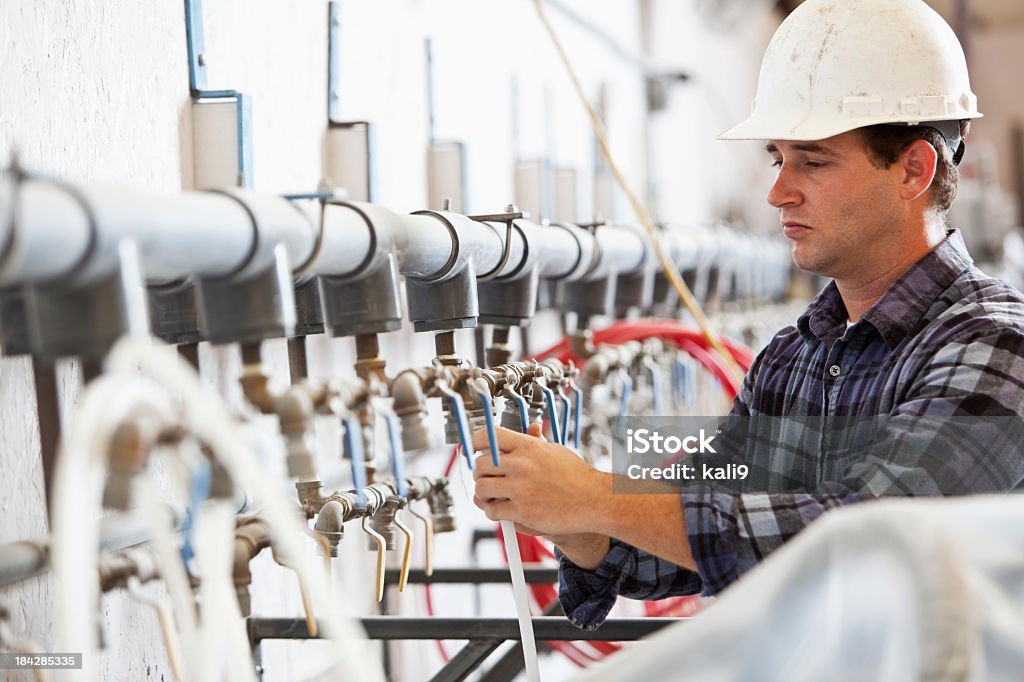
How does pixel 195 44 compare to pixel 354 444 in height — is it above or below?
above

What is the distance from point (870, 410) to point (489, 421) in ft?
1.40

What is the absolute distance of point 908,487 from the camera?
42.6 inches

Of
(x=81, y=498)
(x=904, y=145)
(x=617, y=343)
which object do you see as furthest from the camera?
(x=617, y=343)

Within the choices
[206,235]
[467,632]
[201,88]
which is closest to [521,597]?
[467,632]

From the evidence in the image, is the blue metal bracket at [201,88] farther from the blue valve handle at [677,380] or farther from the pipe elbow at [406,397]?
the blue valve handle at [677,380]

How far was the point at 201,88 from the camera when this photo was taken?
135 cm

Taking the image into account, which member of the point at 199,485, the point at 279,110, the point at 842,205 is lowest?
the point at 199,485

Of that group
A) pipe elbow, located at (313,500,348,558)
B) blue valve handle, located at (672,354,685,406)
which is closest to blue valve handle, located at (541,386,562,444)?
pipe elbow, located at (313,500,348,558)

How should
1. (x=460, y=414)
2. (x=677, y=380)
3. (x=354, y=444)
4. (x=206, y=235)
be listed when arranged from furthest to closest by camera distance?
1. (x=677, y=380)
2. (x=460, y=414)
3. (x=354, y=444)
4. (x=206, y=235)

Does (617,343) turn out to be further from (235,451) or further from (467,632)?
(235,451)

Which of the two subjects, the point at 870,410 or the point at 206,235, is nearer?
the point at 206,235

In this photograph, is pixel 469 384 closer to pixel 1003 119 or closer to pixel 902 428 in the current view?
pixel 902 428

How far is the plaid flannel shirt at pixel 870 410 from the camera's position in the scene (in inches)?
43.3

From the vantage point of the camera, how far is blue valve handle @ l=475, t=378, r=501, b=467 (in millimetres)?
1078
